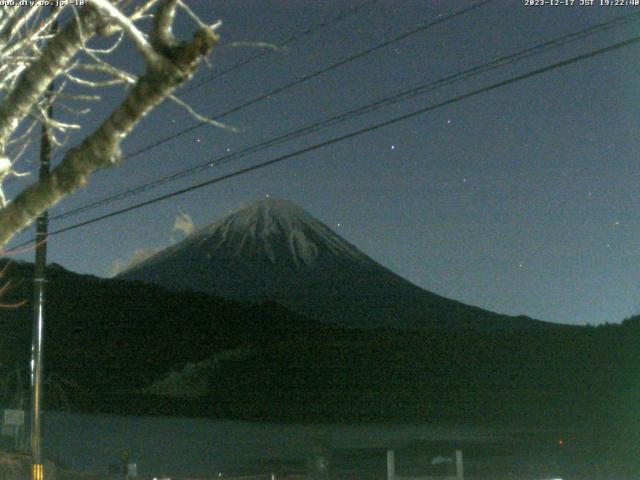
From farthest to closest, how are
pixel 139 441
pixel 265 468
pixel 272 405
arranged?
pixel 272 405 < pixel 139 441 < pixel 265 468

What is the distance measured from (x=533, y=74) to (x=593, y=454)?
906 inches

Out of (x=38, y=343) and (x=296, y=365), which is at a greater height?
(x=296, y=365)

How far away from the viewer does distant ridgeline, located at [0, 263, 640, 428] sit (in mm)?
57062

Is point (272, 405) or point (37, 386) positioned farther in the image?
point (272, 405)

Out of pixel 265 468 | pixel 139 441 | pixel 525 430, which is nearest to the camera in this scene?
pixel 265 468

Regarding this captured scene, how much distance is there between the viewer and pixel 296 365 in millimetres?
80125

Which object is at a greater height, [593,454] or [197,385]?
[197,385]

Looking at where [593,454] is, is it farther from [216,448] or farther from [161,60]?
[161,60]

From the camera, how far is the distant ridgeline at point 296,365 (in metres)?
57.1

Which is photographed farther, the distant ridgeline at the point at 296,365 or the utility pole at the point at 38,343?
the distant ridgeline at the point at 296,365

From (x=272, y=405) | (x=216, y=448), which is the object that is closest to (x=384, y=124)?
(x=216, y=448)

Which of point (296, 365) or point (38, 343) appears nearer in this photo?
point (38, 343)

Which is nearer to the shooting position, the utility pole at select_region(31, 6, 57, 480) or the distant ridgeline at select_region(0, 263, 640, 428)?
the utility pole at select_region(31, 6, 57, 480)

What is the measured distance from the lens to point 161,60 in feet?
13.5
